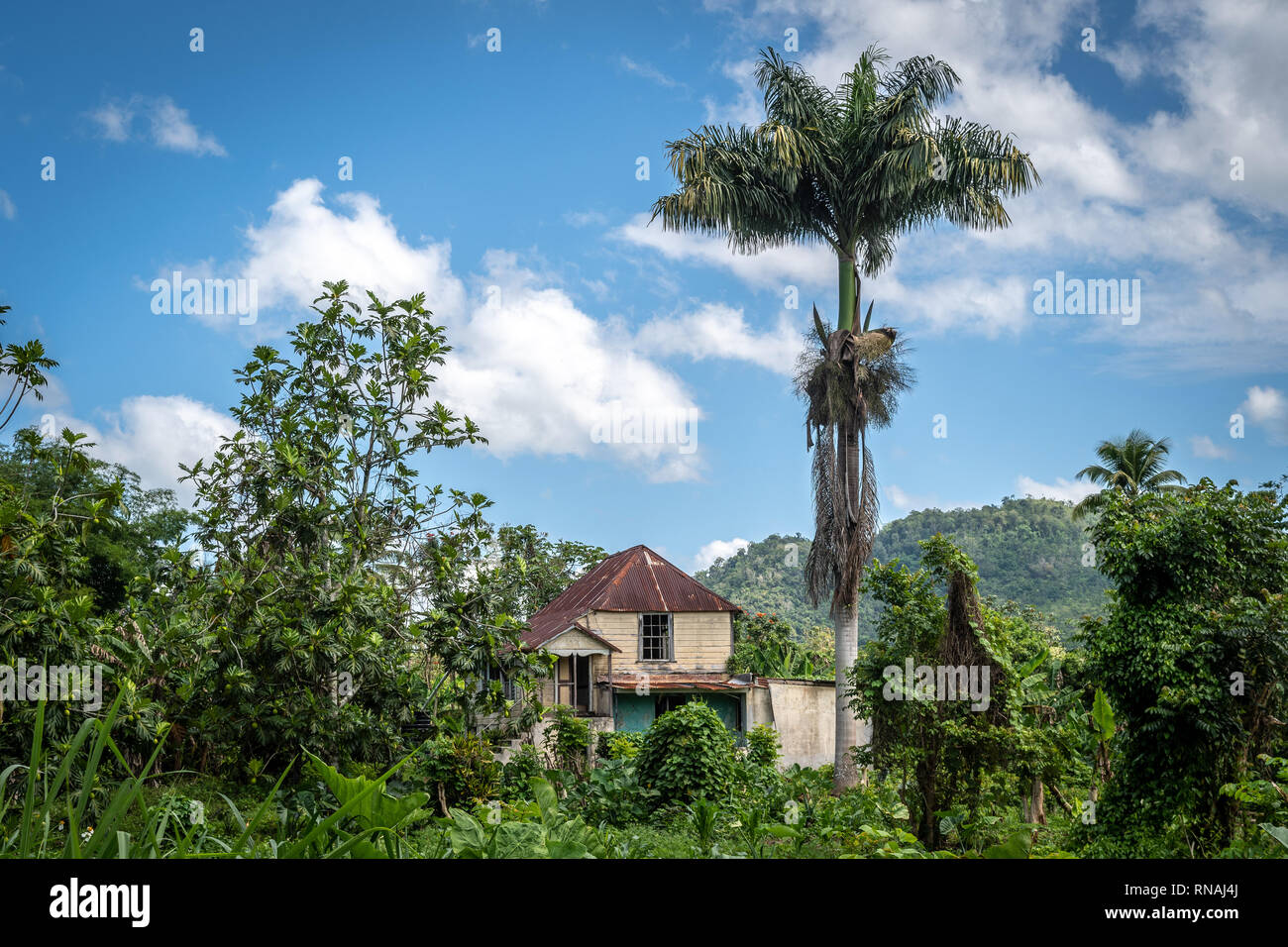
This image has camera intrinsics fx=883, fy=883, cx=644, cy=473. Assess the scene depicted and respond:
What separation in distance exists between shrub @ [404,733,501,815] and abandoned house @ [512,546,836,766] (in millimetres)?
10001

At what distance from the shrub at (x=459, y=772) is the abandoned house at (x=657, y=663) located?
10.0 meters

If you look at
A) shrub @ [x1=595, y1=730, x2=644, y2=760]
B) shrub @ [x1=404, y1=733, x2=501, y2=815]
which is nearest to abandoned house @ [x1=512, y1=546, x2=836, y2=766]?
shrub @ [x1=595, y1=730, x2=644, y2=760]

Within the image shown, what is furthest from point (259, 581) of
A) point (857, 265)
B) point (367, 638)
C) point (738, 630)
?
point (738, 630)

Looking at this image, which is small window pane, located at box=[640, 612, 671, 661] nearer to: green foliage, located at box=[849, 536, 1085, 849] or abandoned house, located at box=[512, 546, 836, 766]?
abandoned house, located at box=[512, 546, 836, 766]

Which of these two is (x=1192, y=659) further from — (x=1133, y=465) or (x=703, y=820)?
(x=1133, y=465)

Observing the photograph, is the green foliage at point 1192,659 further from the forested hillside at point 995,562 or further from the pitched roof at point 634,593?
the forested hillside at point 995,562

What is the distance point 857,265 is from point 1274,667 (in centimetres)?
1299

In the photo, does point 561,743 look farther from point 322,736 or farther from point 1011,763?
point 1011,763

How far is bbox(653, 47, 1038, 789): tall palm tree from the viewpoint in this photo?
17.4 m

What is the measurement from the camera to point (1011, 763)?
920cm

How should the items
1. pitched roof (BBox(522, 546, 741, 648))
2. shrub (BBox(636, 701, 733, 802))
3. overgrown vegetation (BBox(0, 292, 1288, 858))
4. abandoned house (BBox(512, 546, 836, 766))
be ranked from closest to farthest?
overgrown vegetation (BBox(0, 292, 1288, 858)), shrub (BBox(636, 701, 733, 802)), abandoned house (BBox(512, 546, 836, 766)), pitched roof (BBox(522, 546, 741, 648))

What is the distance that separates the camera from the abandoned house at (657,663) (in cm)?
2170

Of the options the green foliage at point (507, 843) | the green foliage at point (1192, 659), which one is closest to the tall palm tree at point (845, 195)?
the green foliage at point (1192, 659)

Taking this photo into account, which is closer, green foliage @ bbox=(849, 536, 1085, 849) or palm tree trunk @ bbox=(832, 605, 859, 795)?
green foliage @ bbox=(849, 536, 1085, 849)
